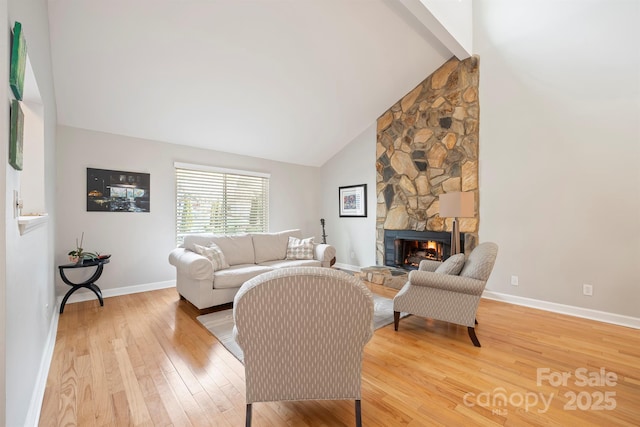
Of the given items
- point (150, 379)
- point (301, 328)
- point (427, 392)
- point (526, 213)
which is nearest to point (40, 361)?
point (150, 379)

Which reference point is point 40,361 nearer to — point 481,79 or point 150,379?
point 150,379

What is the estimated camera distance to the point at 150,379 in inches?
77.2

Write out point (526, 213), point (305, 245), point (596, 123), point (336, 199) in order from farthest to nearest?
point (336, 199) < point (305, 245) < point (526, 213) < point (596, 123)

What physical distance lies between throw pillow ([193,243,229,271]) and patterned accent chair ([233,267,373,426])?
7.41ft

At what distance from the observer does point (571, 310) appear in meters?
3.25

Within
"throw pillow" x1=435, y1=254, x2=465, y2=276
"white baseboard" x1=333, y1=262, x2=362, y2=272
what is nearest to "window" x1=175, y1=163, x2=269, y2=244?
"white baseboard" x1=333, y1=262, x2=362, y2=272

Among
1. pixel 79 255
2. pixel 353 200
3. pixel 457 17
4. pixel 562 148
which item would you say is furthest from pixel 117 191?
pixel 562 148

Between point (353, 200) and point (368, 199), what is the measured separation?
380 millimetres

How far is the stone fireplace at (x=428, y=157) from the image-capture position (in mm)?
4023

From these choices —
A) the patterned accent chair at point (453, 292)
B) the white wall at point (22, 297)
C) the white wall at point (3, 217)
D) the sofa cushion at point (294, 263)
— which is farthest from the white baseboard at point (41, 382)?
the patterned accent chair at point (453, 292)

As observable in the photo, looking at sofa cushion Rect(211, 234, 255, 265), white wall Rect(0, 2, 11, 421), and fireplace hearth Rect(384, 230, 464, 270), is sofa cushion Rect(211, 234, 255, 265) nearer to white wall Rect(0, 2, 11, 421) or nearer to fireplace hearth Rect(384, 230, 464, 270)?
fireplace hearth Rect(384, 230, 464, 270)

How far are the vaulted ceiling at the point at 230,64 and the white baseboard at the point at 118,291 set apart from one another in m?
2.24

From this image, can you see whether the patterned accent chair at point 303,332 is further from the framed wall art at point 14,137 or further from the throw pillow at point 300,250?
the throw pillow at point 300,250

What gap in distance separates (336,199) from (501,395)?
459cm
